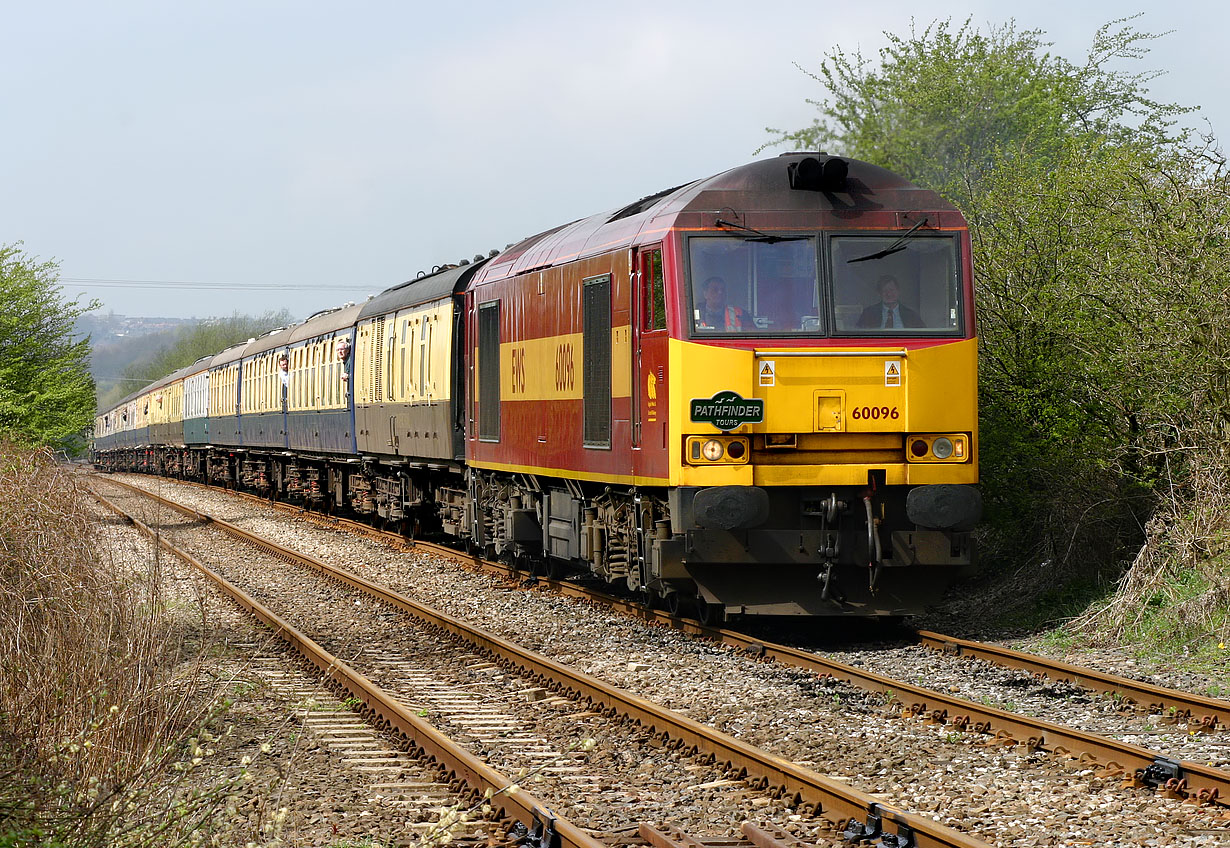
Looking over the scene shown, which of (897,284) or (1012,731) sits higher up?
(897,284)

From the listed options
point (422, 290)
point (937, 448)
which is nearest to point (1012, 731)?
point (937, 448)

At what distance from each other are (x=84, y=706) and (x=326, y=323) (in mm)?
21802

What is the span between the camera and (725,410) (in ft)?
34.1

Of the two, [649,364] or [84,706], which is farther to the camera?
[649,364]

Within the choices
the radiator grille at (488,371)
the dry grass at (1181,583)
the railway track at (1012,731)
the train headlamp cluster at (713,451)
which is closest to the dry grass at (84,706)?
the railway track at (1012,731)

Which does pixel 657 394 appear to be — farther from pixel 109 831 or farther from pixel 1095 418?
pixel 109 831

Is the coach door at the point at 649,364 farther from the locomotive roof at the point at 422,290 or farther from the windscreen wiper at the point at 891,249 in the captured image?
the locomotive roof at the point at 422,290

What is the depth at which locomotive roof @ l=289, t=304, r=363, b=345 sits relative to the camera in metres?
25.6

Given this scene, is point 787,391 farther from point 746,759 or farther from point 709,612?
point 746,759

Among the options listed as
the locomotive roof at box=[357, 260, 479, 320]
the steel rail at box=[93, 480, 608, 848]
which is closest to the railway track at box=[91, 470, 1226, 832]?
the steel rail at box=[93, 480, 608, 848]

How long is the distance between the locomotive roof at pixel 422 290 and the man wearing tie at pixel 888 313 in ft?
25.6

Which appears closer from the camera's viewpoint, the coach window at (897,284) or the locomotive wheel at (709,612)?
the coach window at (897,284)

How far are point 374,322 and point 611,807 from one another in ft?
57.1

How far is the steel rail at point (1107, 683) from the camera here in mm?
7949
